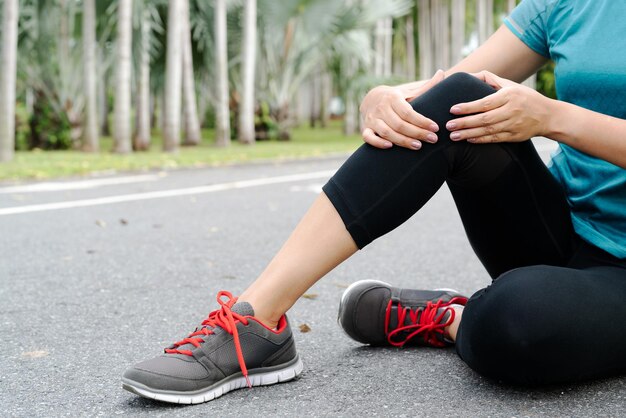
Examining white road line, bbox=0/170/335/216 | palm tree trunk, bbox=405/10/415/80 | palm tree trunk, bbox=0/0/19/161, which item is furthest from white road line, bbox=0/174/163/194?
palm tree trunk, bbox=405/10/415/80

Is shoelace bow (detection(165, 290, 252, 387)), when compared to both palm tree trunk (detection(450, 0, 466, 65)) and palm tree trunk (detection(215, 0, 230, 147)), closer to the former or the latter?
palm tree trunk (detection(215, 0, 230, 147))

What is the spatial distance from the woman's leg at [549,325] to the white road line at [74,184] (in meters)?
6.02

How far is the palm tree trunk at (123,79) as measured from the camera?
1256 centimetres

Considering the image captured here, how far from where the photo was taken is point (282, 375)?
2.27 m

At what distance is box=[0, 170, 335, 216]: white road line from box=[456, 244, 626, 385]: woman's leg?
465 cm

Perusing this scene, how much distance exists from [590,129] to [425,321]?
78 centimetres

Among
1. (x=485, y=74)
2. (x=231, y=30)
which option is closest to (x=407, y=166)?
(x=485, y=74)

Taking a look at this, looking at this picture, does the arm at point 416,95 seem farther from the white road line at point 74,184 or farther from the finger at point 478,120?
the white road line at point 74,184

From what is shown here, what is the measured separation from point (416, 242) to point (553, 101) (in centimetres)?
300

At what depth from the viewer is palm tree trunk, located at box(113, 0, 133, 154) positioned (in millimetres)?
12562

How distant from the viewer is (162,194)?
24.0 ft

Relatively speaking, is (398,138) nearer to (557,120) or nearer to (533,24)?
(557,120)

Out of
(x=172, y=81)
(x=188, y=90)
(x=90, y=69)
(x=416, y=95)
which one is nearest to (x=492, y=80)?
(x=416, y=95)

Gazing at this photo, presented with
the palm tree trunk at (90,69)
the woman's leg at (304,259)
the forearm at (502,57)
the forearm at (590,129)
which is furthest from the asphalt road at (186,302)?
the palm tree trunk at (90,69)
